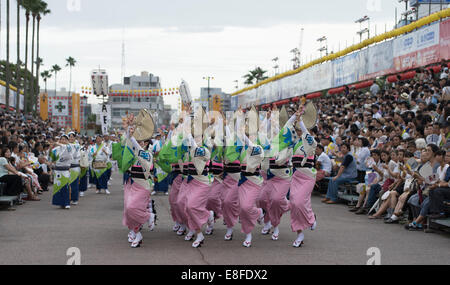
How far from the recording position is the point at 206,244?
30.1 ft

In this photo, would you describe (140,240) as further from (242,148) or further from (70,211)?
(70,211)

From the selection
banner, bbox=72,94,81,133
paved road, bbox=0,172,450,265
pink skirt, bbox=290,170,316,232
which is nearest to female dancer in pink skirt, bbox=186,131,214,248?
paved road, bbox=0,172,450,265

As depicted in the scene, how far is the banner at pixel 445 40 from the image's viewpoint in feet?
64.2

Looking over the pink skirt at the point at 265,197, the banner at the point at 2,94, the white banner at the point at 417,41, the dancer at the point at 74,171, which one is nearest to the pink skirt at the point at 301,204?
the pink skirt at the point at 265,197

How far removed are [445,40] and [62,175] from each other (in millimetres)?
13083

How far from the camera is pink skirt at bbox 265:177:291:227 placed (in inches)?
386

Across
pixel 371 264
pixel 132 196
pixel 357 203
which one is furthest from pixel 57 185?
pixel 371 264

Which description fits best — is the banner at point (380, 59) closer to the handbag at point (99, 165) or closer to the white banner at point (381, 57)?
the white banner at point (381, 57)

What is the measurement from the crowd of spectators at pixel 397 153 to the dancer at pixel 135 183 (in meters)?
4.78

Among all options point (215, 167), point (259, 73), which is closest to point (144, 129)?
point (215, 167)

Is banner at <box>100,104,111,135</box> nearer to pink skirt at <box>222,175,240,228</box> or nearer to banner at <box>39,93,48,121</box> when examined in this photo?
pink skirt at <box>222,175,240,228</box>

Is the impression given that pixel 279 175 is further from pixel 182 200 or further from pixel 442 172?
pixel 442 172

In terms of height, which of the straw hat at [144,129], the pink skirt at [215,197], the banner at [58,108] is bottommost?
the pink skirt at [215,197]

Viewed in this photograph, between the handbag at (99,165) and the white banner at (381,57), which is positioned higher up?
the white banner at (381,57)
